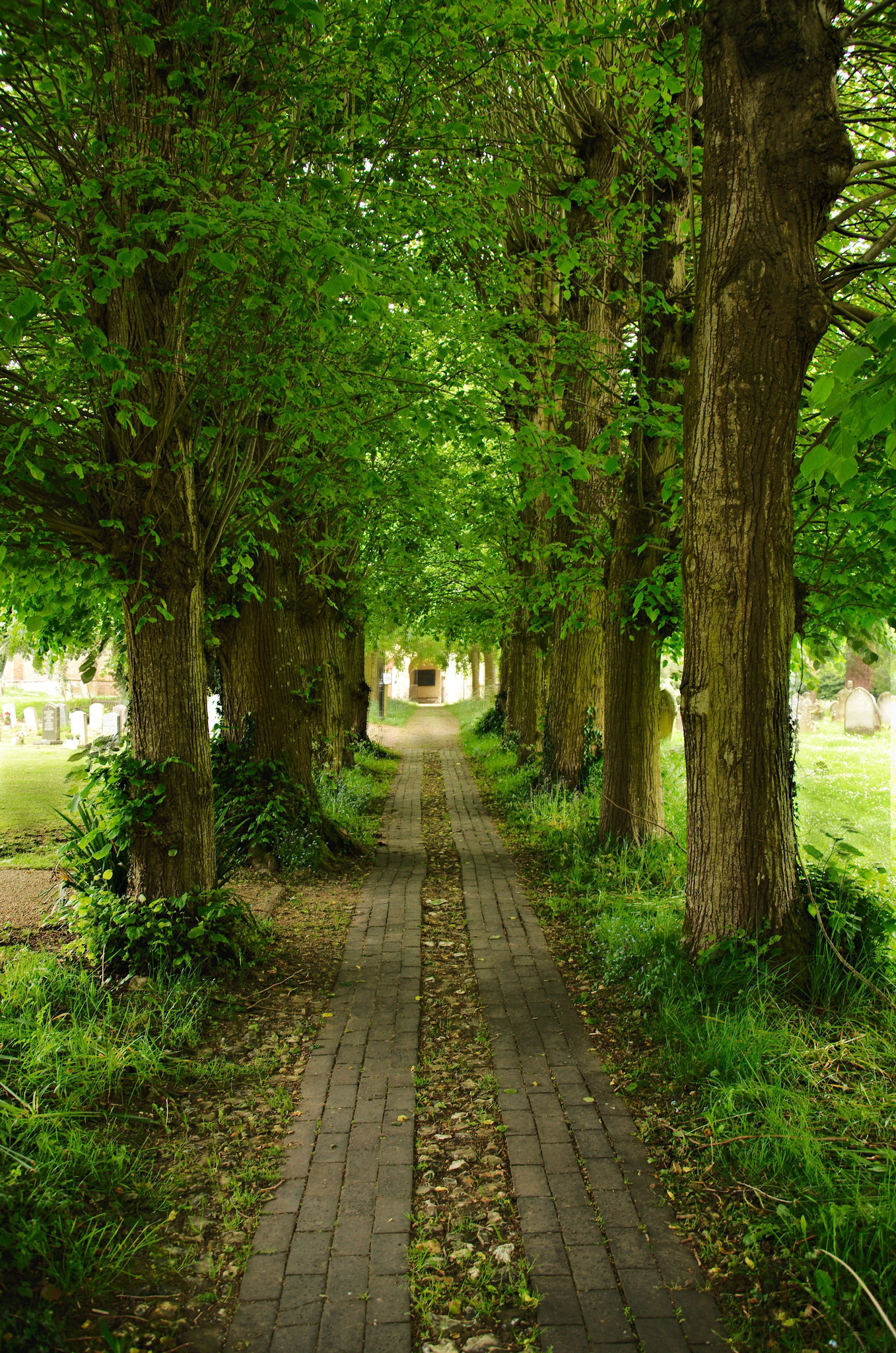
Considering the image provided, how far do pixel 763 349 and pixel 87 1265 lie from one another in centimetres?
495

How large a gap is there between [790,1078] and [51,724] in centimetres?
1954

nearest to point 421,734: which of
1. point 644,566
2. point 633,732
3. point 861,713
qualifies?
point 861,713

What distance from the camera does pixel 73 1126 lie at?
348cm

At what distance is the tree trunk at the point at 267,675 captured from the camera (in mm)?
8992

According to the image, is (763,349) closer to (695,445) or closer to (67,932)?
(695,445)

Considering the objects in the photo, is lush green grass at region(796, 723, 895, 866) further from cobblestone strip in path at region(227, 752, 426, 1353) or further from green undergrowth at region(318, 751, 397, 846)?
green undergrowth at region(318, 751, 397, 846)

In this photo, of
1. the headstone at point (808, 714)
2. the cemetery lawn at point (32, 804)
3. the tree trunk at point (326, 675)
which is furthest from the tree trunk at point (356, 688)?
the headstone at point (808, 714)

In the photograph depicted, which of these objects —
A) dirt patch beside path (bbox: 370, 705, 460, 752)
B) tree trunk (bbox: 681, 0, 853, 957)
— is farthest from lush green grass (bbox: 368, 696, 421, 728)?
tree trunk (bbox: 681, 0, 853, 957)

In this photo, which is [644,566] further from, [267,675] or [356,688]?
[356,688]

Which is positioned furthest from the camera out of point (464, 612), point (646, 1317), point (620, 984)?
point (464, 612)

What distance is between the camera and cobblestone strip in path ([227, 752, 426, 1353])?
273 centimetres

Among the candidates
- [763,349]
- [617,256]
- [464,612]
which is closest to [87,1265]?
[763,349]

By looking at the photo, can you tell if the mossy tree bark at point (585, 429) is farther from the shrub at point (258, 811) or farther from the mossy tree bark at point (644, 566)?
the shrub at point (258, 811)

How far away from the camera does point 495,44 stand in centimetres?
621
